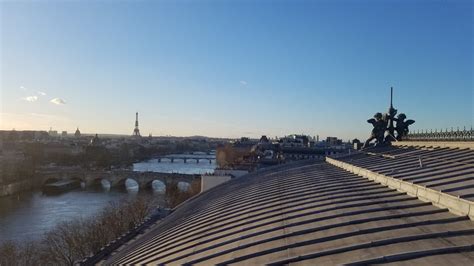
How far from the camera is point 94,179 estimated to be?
97.6 metres

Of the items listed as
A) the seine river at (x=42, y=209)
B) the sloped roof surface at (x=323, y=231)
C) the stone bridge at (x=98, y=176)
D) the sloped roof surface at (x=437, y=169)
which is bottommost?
the seine river at (x=42, y=209)

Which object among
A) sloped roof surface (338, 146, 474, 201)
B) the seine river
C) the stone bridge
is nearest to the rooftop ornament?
sloped roof surface (338, 146, 474, 201)

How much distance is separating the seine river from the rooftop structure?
1330 inches

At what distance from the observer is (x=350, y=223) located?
1032 cm

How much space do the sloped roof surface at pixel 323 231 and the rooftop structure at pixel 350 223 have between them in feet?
0.07

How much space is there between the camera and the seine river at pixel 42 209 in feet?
153

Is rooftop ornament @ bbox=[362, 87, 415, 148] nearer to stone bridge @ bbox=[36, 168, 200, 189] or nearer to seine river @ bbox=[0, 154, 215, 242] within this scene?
seine river @ bbox=[0, 154, 215, 242]

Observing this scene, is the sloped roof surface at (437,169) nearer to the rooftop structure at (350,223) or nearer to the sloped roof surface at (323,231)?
the rooftop structure at (350,223)

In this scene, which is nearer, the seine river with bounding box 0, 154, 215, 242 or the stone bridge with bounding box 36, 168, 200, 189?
the seine river with bounding box 0, 154, 215, 242

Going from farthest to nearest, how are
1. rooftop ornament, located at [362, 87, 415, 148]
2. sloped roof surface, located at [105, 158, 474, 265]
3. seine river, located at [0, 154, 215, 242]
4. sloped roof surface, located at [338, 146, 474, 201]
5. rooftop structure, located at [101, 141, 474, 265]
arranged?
seine river, located at [0, 154, 215, 242], rooftop ornament, located at [362, 87, 415, 148], sloped roof surface, located at [338, 146, 474, 201], rooftop structure, located at [101, 141, 474, 265], sloped roof surface, located at [105, 158, 474, 265]

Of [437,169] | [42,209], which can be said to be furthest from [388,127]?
[42,209]

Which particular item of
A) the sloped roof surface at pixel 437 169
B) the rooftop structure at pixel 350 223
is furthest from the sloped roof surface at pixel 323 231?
the sloped roof surface at pixel 437 169

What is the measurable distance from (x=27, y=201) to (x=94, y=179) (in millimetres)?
26119

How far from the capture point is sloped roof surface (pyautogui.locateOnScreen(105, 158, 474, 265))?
8.19 meters
